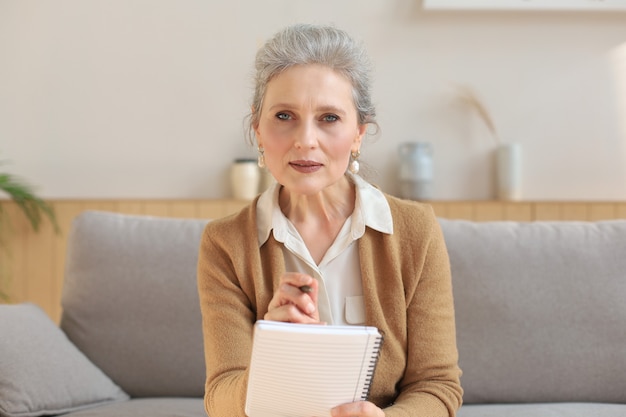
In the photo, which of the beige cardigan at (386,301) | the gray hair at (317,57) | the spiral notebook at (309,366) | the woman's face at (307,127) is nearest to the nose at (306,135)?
the woman's face at (307,127)

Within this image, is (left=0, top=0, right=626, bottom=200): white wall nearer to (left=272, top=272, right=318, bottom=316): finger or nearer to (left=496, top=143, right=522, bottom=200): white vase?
(left=496, top=143, right=522, bottom=200): white vase

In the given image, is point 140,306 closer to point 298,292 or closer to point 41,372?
point 41,372

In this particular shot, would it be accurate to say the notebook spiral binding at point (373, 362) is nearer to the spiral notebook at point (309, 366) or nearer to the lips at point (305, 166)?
the spiral notebook at point (309, 366)

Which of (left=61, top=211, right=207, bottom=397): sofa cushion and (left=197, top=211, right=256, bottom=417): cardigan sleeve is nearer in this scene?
(left=197, top=211, right=256, bottom=417): cardigan sleeve

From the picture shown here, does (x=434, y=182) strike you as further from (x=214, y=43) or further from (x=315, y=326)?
(x=315, y=326)

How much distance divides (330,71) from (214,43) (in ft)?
7.45

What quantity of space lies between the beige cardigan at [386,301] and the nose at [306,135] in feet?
0.81

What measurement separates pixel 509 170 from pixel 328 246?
2.10 m

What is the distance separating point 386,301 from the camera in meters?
1.68

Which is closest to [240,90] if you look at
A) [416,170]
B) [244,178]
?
[244,178]

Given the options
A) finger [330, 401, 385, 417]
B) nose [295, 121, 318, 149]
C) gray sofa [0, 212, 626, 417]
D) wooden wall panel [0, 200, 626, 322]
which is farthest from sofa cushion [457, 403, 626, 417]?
wooden wall panel [0, 200, 626, 322]

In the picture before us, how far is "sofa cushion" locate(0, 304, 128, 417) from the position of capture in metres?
2.07

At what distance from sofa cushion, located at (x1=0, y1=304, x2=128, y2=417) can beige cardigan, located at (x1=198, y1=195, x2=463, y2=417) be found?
63 cm

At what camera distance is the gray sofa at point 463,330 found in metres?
2.15
